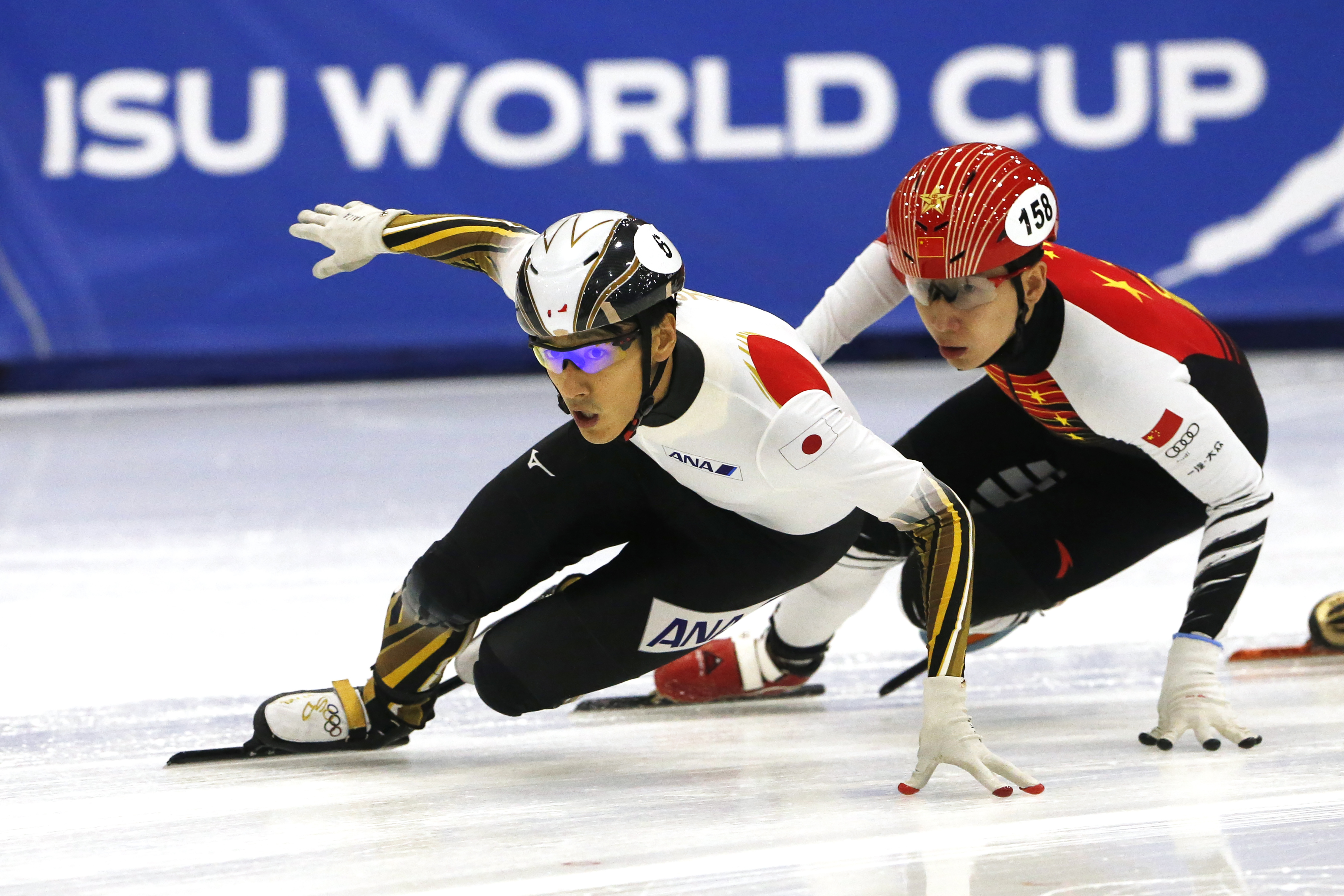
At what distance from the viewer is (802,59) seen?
7.57 m

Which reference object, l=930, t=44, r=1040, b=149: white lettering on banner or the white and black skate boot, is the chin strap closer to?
the white and black skate boot

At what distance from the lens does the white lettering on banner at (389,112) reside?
7.47m

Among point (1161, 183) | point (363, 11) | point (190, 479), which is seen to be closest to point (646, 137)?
point (363, 11)

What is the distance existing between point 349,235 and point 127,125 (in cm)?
525

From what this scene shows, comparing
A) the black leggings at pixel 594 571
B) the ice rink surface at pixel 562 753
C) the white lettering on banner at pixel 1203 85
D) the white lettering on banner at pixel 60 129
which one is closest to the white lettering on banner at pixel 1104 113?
the white lettering on banner at pixel 1203 85

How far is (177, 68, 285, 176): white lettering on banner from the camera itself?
743 cm

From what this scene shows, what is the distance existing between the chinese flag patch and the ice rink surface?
1.92ft

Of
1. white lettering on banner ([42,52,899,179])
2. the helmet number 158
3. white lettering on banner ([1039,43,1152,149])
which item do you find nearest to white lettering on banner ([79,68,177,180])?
white lettering on banner ([42,52,899,179])

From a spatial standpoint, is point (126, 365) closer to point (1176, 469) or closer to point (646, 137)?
point (646, 137)

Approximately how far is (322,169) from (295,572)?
13.0 ft

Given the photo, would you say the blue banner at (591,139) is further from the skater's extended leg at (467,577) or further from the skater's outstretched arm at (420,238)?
the skater's extended leg at (467,577)

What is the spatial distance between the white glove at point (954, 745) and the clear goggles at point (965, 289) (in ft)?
2.45

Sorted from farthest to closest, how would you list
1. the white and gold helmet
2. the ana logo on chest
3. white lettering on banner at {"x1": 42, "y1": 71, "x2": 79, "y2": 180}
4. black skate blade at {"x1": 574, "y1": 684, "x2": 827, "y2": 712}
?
1. white lettering on banner at {"x1": 42, "y1": 71, "x2": 79, "y2": 180}
2. black skate blade at {"x1": 574, "y1": 684, "x2": 827, "y2": 712}
3. the ana logo on chest
4. the white and gold helmet

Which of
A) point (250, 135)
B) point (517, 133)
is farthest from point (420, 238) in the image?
point (250, 135)
